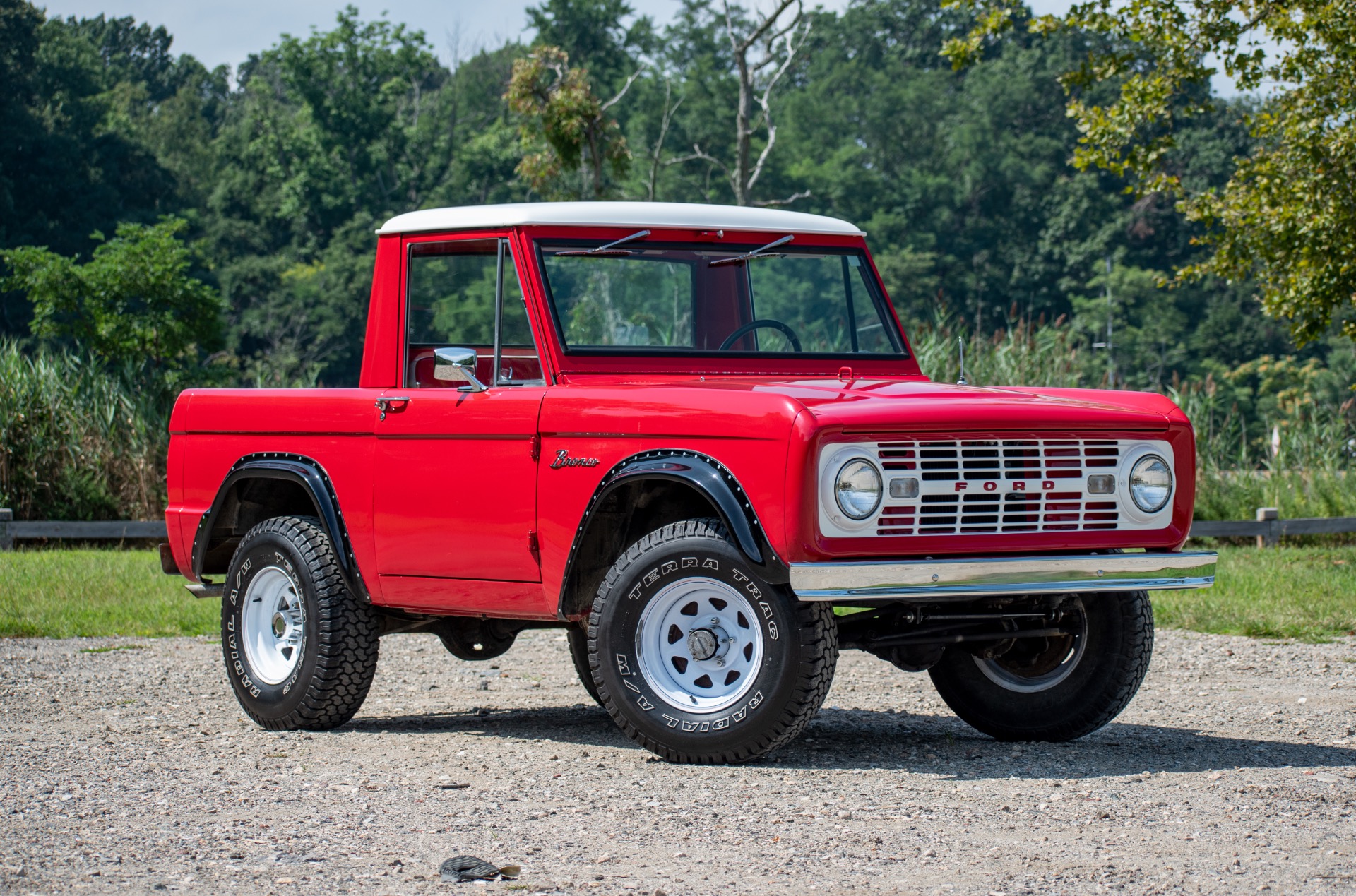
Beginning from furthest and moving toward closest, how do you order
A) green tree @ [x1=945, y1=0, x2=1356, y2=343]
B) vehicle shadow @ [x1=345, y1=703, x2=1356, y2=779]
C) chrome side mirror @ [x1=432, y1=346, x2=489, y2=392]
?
green tree @ [x1=945, y1=0, x2=1356, y2=343], chrome side mirror @ [x1=432, y1=346, x2=489, y2=392], vehicle shadow @ [x1=345, y1=703, x2=1356, y2=779]

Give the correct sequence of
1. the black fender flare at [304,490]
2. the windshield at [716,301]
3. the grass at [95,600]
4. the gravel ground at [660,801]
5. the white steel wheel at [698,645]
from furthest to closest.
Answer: the grass at [95,600] < the black fender flare at [304,490] < the windshield at [716,301] < the white steel wheel at [698,645] < the gravel ground at [660,801]

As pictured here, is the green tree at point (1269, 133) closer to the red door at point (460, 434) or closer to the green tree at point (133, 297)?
the red door at point (460, 434)

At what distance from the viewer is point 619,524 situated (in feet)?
20.7

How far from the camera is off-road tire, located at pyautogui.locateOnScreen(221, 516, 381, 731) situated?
702 cm

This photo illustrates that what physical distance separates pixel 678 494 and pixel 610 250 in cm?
133

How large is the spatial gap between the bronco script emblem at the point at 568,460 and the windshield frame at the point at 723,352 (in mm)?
588

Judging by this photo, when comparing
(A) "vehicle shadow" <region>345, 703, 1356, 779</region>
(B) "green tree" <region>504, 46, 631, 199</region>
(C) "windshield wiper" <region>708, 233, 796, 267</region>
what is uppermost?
(B) "green tree" <region>504, 46, 631, 199</region>

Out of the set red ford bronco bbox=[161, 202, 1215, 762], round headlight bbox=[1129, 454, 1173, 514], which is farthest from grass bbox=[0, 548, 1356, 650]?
round headlight bbox=[1129, 454, 1173, 514]

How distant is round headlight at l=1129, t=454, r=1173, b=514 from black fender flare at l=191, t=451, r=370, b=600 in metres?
3.26

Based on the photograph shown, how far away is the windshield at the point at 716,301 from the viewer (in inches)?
272

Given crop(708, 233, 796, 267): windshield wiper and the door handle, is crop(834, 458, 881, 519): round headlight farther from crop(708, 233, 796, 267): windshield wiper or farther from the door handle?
the door handle

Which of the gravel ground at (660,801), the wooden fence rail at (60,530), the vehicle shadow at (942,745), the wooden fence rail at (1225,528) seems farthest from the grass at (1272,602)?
the wooden fence rail at (60,530)

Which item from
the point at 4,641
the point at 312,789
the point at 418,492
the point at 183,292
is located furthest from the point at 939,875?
the point at 183,292

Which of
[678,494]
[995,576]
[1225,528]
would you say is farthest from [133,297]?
[995,576]
